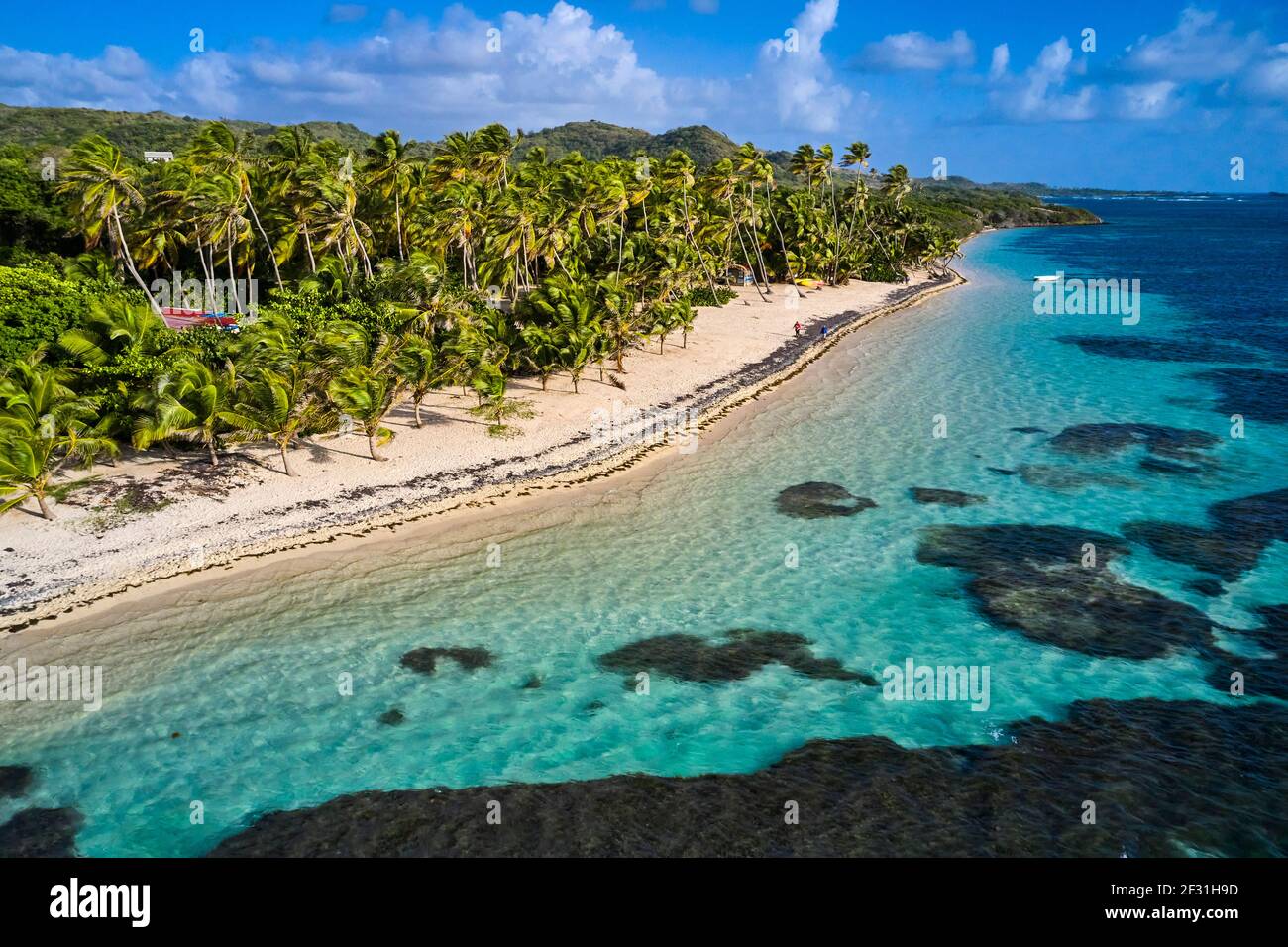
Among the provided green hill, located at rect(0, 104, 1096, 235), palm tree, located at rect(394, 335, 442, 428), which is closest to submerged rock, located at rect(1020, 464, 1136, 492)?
palm tree, located at rect(394, 335, 442, 428)

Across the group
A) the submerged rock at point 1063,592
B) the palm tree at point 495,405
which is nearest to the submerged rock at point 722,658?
the submerged rock at point 1063,592

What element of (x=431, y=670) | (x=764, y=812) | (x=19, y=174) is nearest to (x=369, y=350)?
(x=431, y=670)

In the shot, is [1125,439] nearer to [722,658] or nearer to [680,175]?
[722,658]

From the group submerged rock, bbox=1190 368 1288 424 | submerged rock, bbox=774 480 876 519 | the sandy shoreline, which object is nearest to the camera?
the sandy shoreline

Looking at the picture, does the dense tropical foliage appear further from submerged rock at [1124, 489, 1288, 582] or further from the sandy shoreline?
submerged rock at [1124, 489, 1288, 582]

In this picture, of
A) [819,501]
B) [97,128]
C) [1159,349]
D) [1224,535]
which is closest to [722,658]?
[819,501]
